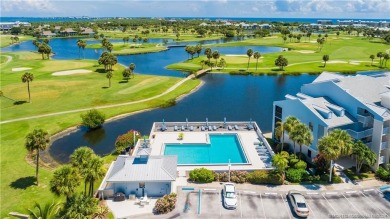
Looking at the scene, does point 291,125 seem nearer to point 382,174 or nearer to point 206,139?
point 382,174

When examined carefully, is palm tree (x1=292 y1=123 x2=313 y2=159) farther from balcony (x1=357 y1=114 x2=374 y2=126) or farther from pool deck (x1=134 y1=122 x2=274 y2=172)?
balcony (x1=357 y1=114 x2=374 y2=126)

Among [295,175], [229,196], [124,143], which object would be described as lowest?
[229,196]

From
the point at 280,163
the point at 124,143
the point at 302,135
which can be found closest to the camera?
the point at 280,163

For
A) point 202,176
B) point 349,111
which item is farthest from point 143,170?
point 349,111

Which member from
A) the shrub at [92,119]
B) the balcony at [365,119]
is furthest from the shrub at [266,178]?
the shrub at [92,119]

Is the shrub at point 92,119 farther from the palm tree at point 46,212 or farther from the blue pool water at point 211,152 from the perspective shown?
the palm tree at point 46,212

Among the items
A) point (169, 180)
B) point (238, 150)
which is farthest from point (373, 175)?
point (169, 180)
